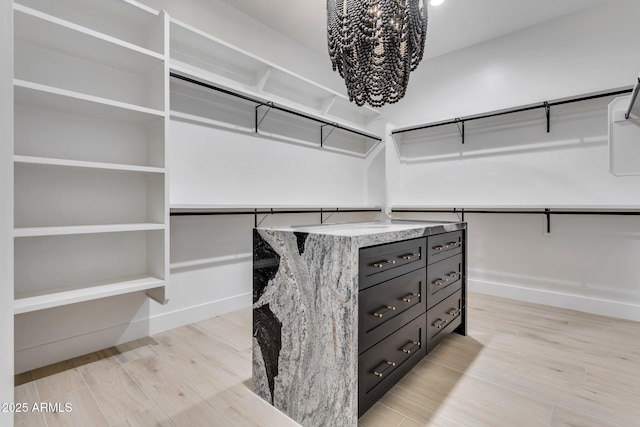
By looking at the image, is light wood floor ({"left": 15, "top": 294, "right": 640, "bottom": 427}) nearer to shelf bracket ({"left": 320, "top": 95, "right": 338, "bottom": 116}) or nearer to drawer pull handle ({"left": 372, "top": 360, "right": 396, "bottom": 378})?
drawer pull handle ({"left": 372, "top": 360, "right": 396, "bottom": 378})

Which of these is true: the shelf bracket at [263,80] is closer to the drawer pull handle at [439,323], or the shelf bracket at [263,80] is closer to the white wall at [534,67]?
the white wall at [534,67]

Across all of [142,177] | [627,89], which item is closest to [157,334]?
[142,177]

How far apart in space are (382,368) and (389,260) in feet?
1.47

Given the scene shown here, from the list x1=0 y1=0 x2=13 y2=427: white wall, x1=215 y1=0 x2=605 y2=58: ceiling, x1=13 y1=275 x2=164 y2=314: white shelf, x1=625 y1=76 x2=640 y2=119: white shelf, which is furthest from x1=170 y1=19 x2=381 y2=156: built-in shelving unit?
x1=625 y1=76 x2=640 y2=119: white shelf

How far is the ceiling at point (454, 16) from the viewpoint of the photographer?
2.45 m

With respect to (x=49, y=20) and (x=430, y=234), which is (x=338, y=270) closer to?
(x=430, y=234)

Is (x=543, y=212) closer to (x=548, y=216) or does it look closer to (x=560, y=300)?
(x=548, y=216)

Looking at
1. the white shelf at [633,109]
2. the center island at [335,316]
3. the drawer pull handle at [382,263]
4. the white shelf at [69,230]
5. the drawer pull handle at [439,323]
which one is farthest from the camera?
the white shelf at [633,109]

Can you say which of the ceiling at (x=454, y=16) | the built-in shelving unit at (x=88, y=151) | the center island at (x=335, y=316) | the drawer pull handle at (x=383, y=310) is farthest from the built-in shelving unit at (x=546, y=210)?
the built-in shelving unit at (x=88, y=151)

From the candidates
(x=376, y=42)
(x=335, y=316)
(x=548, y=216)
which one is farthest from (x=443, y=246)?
(x=548, y=216)

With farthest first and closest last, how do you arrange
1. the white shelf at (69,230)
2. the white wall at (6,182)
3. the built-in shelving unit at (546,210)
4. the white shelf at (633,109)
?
the built-in shelving unit at (546,210)
the white shelf at (633,109)
the white shelf at (69,230)
the white wall at (6,182)

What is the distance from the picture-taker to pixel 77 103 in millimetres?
1589

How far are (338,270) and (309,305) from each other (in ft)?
0.70

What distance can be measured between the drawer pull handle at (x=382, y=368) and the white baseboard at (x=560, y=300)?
212 centimetres
